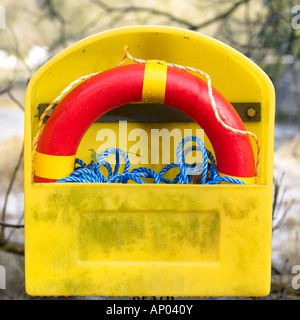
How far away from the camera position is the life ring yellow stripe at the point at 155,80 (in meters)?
1.49

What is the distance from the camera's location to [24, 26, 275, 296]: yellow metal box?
1.39m

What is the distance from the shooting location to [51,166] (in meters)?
1.49

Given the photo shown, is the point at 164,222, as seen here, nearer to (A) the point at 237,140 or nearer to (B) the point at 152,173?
(B) the point at 152,173

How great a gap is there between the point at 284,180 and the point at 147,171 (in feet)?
14.0

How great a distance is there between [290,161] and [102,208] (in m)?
4.59

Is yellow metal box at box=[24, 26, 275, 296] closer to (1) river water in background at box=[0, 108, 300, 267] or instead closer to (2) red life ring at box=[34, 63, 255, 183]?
(2) red life ring at box=[34, 63, 255, 183]

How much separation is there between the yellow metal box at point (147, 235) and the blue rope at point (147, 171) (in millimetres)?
104

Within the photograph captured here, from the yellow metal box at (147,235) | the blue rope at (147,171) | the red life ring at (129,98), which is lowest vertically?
the yellow metal box at (147,235)

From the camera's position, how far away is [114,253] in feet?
4.69

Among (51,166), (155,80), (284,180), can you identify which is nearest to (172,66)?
(155,80)

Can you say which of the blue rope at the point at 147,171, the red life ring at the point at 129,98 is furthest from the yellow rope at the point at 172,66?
the blue rope at the point at 147,171

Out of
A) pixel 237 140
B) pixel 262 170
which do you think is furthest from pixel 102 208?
pixel 262 170

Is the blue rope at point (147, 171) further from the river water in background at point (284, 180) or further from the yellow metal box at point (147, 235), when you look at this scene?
the river water in background at point (284, 180)

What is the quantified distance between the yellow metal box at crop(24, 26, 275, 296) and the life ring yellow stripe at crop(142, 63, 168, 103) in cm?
11
